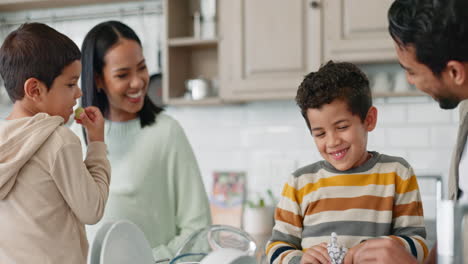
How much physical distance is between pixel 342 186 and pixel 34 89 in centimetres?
63

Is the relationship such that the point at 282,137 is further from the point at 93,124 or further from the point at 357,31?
the point at 93,124

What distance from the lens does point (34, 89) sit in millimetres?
1084

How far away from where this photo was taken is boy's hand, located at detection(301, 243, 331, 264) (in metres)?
0.92

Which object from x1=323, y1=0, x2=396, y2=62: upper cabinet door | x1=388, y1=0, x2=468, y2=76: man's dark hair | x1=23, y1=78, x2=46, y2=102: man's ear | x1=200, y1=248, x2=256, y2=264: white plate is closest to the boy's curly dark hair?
x1=388, y1=0, x2=468, y2=76: man's dark hair

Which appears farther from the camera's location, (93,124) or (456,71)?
(93,124)

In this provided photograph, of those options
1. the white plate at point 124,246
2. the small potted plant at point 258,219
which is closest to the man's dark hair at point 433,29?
the white plate at point 124,246

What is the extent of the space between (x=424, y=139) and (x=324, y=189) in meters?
1.91

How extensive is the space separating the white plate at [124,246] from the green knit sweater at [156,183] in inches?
19.3

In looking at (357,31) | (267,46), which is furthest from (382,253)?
(267,46)

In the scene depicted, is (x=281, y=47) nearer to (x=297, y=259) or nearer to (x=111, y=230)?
(x=297, y=259)

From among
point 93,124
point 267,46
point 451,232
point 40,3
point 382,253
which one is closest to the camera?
point 451,232

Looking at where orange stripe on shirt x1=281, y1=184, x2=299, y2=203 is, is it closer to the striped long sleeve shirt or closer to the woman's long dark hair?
the striped long sleeve shirt

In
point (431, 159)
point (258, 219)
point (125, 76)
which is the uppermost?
point (125, 76)

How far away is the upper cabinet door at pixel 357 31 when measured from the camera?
8.39 feet
